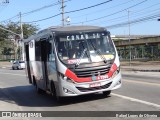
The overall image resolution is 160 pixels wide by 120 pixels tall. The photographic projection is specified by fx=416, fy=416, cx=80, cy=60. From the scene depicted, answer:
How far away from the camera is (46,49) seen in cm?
1564

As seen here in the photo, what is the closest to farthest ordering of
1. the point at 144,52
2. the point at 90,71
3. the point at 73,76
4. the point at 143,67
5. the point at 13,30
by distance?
the point at 73,76 → the point at 90,71 → the point at 143,67 → the point at 144,52 → the point at 13,30

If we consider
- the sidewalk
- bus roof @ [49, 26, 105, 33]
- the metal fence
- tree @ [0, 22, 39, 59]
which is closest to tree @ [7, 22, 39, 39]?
tree @ [0, 22, 39, 59]

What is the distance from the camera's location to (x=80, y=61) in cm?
1380

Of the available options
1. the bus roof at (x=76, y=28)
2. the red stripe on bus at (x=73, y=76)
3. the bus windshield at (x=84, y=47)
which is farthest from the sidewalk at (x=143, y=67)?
the red stripe on bus at (x=73, y=76)

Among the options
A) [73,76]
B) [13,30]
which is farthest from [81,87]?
[13,30]

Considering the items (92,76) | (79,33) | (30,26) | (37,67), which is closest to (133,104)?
(92,76)

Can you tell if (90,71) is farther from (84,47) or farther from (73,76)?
(84,47)

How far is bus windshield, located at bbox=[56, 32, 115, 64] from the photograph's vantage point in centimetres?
1394

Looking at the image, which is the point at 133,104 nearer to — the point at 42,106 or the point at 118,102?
the point at 118,102

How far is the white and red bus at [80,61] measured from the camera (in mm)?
13625

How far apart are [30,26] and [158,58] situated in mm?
51339

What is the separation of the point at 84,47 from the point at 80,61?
2.23 feet

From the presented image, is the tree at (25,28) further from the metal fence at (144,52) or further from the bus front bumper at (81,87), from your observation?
the bus front bumper at (81,87)

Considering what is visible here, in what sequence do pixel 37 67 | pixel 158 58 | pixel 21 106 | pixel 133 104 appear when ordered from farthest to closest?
1. pixel 158 58
2. pixel 37 67
3. pixel 21 106
4. pixel 133 104
